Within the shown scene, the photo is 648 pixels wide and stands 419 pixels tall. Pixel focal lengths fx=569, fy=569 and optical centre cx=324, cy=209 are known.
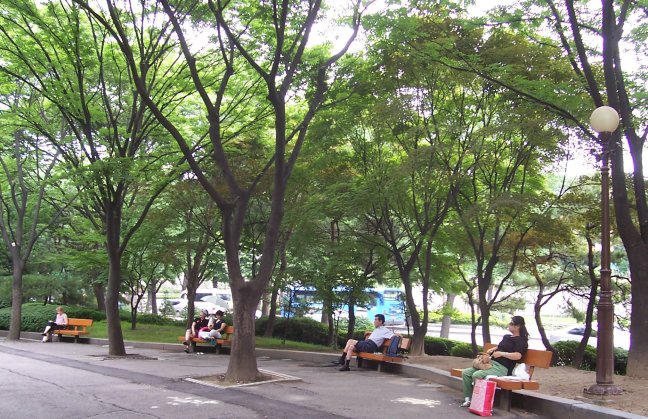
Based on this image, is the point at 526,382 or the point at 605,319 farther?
the point at 605,319

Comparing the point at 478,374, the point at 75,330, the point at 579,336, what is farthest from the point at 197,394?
the point at 579,336

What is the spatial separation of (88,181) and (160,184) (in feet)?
5.82

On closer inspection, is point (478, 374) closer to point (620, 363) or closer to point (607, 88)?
point (607, 88)

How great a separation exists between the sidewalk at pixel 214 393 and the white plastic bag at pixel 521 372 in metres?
0.38

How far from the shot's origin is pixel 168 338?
69.6 feet

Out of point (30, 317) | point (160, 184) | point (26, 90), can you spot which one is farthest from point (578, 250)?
point (30, 317)

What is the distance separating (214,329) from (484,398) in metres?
10.6

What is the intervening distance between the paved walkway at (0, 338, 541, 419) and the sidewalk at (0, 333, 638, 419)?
0.04 ft

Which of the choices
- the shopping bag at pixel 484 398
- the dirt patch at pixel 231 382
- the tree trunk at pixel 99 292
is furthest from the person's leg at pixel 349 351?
the tree trunk at pixel 99 292

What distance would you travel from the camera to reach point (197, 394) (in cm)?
863

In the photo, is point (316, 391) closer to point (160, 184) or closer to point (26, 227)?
point (160, 184)

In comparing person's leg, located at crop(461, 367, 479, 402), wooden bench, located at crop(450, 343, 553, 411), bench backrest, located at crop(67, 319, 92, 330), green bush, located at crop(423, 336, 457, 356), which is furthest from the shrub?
bench backrest, located at crop(67, 319, 92, 330)

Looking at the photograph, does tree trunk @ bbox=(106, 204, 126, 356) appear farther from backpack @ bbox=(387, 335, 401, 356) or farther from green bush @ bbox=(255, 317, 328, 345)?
green bush @ bbox=(255, 317, 328, 345)

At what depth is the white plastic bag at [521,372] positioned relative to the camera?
797 centimetres
